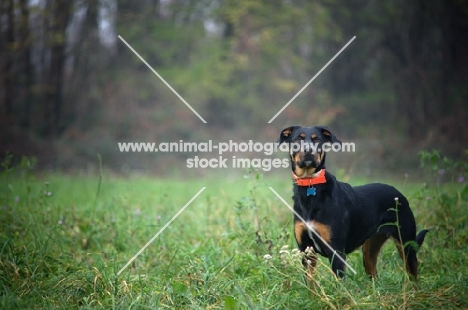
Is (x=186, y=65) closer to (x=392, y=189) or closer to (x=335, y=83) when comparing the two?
(x=335, y=83)

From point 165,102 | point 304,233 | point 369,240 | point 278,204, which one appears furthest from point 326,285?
point 165,102

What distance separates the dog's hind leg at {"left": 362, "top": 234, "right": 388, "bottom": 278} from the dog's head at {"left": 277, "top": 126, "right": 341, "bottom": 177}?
83 cm

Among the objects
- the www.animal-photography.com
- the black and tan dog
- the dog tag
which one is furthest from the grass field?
the dog tag

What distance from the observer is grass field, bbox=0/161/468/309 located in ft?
11.7

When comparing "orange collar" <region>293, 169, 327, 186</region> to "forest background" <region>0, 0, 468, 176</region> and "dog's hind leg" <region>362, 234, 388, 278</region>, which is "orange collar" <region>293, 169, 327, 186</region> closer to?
"dog's hind leg" <region>362, 234, 388, 278</region>

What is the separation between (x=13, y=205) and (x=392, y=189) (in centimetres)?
406

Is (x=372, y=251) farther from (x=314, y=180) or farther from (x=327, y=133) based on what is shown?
(x=327, y=133)

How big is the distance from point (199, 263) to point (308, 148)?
134 centimetres

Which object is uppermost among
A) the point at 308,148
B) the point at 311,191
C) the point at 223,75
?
the point at 223,75

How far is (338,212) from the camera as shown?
4.03 meters

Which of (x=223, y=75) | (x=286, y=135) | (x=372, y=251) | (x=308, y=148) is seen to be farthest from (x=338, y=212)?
(x=223, y=75)

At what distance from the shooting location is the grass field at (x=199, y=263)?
3.57 meters

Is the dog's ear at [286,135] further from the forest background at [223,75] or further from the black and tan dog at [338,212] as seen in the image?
the forest background at [223,75]

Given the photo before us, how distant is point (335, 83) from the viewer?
20.3m
